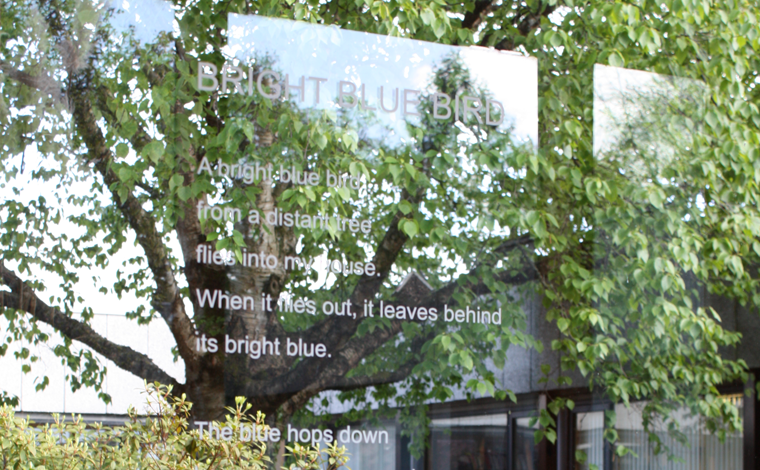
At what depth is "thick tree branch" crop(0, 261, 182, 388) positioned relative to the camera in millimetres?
2992

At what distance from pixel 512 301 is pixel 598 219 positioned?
0.62m

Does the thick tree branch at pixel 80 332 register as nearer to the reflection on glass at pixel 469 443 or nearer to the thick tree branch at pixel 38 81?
the thick tree branch at pixel 38 81

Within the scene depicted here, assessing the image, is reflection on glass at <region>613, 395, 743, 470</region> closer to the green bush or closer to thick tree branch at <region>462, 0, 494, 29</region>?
the green bush

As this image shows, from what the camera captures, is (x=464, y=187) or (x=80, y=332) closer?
(x=80, y=332)

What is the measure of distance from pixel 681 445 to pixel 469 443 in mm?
1111

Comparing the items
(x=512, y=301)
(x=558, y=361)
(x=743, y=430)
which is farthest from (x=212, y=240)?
(x=743, y=430)

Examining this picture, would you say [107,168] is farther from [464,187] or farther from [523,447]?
[523,447]

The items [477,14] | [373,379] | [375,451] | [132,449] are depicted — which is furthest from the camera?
[477,14]

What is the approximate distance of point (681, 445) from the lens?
3686 millimetres

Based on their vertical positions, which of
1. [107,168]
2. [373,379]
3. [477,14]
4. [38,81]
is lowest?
[373,379]

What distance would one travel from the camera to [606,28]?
3738mm

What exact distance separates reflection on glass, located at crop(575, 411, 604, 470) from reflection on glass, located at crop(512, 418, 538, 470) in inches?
8.4

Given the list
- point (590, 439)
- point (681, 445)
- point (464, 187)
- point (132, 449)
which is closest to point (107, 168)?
point (132, 449)

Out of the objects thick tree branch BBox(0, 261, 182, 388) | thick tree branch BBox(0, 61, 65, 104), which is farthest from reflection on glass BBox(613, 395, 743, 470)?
thick tree branch BBox(0, 61, 65, 104)
